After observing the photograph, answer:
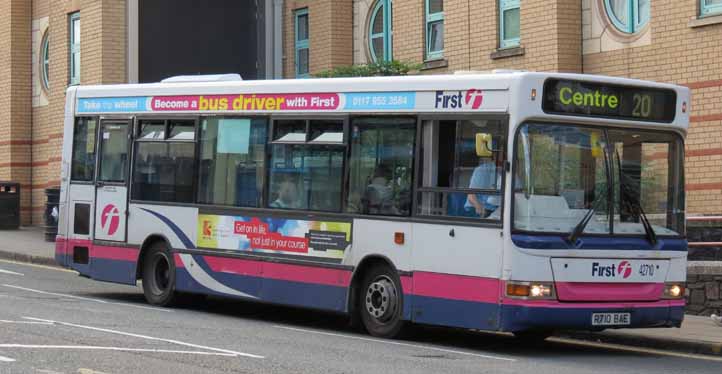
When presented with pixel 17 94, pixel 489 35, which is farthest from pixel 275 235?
pixel 17 94

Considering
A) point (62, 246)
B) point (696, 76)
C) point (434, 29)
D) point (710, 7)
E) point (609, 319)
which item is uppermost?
point (434, 29)

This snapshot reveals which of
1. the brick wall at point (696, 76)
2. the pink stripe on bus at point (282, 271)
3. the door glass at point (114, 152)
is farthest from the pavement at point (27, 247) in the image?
the brick wall at point (696, 76)

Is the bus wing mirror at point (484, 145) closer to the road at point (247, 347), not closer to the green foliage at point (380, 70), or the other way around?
the road at point (247, 347)

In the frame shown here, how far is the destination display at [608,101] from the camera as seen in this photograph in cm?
1360

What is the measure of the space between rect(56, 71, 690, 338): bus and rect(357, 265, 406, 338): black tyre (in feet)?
0.07

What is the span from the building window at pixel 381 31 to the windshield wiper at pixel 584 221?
1429 cm

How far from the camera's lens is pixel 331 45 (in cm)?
2883

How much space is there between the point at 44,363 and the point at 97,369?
0.54m

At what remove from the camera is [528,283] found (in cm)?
1332

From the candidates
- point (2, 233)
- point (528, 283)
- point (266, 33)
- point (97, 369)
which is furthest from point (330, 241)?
point (2, 233)

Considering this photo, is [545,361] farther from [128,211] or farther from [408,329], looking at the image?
[128,211]

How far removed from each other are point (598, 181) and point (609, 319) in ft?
4.35

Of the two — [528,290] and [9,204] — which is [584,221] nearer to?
[528,290]

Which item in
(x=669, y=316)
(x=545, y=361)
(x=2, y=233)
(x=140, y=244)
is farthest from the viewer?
(x=2, y=233)
